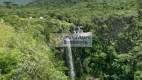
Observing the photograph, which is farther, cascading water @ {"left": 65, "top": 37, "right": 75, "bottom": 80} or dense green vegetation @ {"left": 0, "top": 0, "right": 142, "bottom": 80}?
cascading water @ {"left": 65, "top": 37, "right": 75, "bottom": 80}

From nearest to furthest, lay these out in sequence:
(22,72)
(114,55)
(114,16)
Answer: (22,72)
(114,55)
(114,16)

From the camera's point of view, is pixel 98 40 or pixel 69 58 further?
pixel 98 40

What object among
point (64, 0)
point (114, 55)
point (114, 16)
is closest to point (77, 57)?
point (114, 55)

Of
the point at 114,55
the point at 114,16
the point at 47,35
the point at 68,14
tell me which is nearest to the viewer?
the point at 47,35

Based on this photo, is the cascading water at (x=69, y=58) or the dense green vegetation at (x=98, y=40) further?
the cascading water at (x=69, y=58)

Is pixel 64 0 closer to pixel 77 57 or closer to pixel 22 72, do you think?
pixel 77 57

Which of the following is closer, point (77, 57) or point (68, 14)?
point (77, 57)

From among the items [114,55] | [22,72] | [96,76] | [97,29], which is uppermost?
[22,72]

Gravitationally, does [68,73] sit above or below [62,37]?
below

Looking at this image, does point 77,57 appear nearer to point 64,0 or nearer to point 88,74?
point 88,74

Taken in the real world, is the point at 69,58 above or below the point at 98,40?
below
